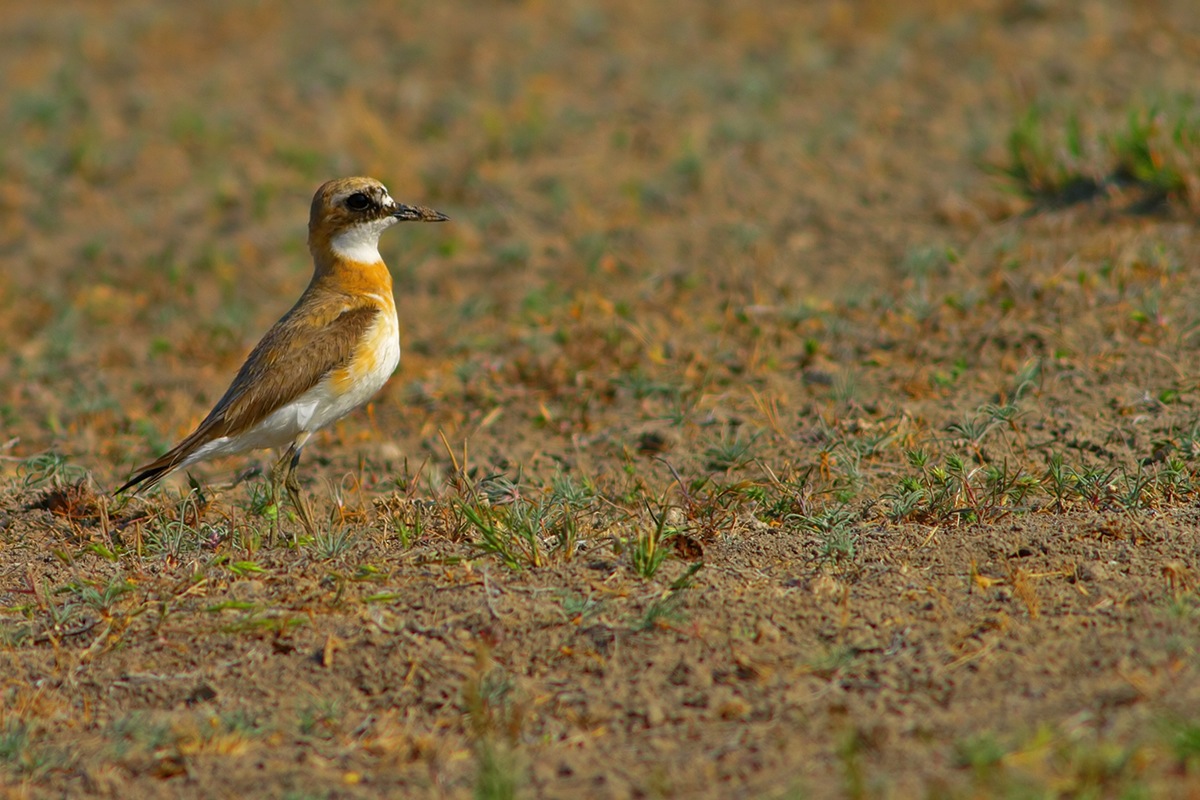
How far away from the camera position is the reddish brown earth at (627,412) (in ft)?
13.1

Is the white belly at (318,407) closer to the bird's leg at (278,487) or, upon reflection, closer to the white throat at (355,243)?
the bird's leg at (278,487)

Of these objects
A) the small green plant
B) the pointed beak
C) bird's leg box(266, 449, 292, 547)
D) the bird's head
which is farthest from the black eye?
the small green plant

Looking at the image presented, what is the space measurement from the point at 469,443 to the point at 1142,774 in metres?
3.89

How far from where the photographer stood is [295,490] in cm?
545

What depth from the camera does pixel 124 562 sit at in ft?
17.1

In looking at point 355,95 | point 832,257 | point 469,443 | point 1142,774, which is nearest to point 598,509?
point 469,443

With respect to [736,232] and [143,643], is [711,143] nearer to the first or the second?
[736,232]

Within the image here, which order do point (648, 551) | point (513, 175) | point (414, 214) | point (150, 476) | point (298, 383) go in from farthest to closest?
point (513, 175), point (414, 214), point (298, 383), point (150, 476), point (648, 551)

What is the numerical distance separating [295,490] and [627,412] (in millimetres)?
1921

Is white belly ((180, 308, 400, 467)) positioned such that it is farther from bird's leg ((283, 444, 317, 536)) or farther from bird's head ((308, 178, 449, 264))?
bird's head ((308, 178, 449, 264))

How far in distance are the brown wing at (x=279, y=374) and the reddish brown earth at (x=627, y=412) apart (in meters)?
0.36

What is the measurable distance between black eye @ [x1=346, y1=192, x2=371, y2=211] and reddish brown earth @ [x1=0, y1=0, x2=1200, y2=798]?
117 centimetres

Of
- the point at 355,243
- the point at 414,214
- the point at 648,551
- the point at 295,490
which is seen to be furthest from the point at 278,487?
the point at 648,551

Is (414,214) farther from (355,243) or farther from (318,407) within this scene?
(318,407)
